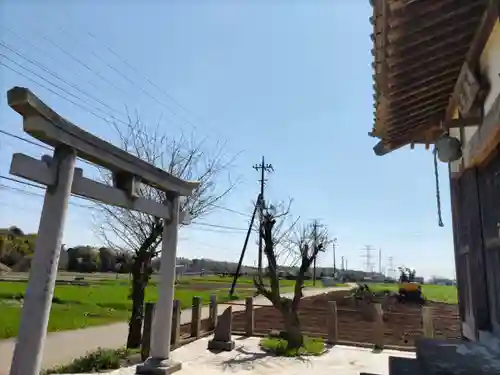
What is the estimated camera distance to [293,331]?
29.0 ft

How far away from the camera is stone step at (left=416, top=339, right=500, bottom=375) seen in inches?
93.7

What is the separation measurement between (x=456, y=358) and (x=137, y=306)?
23.5ft

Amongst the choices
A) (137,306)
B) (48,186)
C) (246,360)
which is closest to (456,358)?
(48,186)

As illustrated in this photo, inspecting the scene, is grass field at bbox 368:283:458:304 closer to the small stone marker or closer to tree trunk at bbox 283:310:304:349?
tree trunk at bbox 283:310:304:349

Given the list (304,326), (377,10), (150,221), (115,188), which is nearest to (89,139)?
(115,188)

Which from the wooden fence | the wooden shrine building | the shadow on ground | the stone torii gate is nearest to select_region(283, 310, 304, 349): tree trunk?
the shadow on ground

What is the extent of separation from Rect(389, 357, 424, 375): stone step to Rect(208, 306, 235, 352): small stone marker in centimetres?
606

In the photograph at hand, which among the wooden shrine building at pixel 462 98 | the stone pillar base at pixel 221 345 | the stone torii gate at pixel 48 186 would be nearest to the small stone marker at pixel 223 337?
the stone pillar base at pixel 221 345

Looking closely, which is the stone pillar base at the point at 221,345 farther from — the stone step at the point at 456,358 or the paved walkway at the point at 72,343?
the stone step at the point at 456,358

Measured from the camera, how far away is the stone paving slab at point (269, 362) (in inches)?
267

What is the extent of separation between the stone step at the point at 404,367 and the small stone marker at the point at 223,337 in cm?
606

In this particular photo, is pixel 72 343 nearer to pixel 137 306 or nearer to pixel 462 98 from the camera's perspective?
pixel 137 306

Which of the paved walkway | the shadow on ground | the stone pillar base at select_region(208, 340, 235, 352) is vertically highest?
the stone pillar base at select_region(208, 340, 235, 352)

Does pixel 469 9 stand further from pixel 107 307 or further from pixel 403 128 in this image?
pixel 107 307
